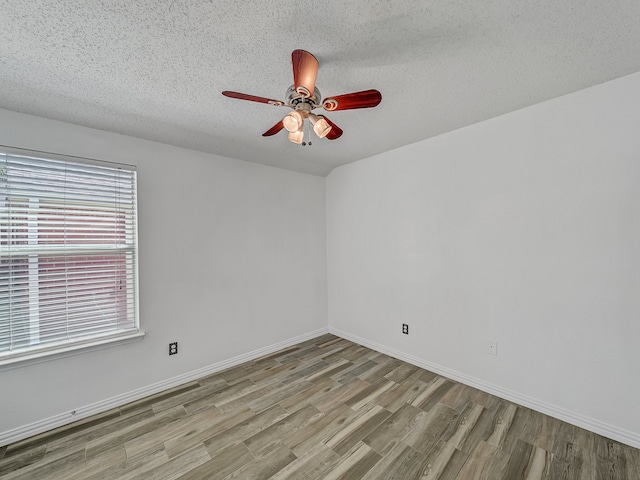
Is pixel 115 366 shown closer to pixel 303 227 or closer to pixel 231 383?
pixel 231 383

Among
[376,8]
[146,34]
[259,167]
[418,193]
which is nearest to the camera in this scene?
[376,8]

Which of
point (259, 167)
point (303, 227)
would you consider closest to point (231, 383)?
point (303, 227)

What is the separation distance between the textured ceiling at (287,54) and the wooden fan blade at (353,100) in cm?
27

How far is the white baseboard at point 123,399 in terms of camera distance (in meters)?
1.86

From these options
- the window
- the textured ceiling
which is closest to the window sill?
the window

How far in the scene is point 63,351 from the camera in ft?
6.51

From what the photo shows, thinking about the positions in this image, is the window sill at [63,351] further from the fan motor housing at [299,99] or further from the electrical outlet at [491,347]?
the electrical outlet at [491,347]

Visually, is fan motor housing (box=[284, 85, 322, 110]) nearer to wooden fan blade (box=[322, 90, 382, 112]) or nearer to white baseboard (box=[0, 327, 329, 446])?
wooden fan blade (box=[322, 90, 382, 112])

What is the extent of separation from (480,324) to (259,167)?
2841 mm

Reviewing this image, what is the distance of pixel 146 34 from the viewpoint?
4.15 feet

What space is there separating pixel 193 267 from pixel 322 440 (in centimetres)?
193

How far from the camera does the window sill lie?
1.83 m

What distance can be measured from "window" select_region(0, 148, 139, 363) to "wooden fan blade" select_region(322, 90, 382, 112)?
1978mm

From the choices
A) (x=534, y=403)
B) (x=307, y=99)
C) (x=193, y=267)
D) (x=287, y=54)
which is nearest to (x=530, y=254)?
(x=534, y=403)
